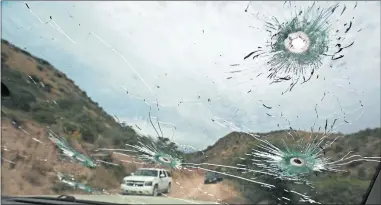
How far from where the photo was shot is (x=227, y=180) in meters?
2.41

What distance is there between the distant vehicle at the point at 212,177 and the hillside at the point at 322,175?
4cm

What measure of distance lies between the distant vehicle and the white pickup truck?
204mm

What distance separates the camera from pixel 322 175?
2.28 metres

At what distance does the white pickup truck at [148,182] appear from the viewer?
2.50m

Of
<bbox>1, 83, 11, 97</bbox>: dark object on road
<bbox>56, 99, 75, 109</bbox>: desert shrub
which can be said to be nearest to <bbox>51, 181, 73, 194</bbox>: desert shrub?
<bbox>56, 99, 75, 109</bbox>: desert shrub

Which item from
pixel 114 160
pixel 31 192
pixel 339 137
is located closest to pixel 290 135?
pixel 339 137

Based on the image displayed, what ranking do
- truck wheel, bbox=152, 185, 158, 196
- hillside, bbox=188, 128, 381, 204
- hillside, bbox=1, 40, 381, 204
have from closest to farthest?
hillside, bbox=188, 128, 381, 204 < hillside, bbox=1, 40, 381, 204 < truck wheel, bbox=152, 185, 158, 196

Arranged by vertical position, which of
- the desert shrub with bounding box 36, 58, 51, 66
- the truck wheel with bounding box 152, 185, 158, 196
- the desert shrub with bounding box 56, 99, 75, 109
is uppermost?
the desert shrub with bounding box 36, 58, 51, 66

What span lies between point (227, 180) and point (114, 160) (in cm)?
63

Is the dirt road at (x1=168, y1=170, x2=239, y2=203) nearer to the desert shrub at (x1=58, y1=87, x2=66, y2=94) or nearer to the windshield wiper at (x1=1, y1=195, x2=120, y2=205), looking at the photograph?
the windshield wiper at (x1=1, y1=195, x2=120, y2=205)

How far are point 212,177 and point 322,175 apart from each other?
1.82ft

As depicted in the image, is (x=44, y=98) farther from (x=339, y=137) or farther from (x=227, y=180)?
(x=339, y=137)

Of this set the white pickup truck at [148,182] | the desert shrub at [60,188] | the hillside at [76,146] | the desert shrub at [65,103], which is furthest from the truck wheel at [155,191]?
the desert shrub at [65,103]

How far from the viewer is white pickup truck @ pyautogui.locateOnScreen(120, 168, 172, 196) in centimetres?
250
